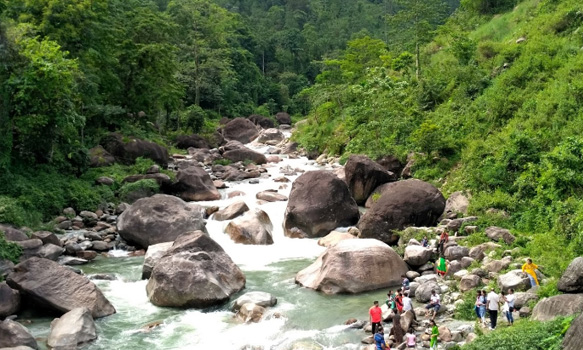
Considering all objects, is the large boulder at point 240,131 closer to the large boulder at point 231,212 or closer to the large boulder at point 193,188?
the large boulder at point 193,188

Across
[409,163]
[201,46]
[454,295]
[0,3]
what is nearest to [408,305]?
[454,295]

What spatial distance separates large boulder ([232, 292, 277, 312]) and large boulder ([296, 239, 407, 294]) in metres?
1.87

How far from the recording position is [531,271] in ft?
50.4

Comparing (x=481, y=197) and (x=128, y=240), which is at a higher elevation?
(x=481, y=197)

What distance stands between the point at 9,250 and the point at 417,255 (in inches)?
581

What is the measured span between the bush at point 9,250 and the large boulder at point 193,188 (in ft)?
40.1

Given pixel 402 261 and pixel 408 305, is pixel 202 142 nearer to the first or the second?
pixel 402 261

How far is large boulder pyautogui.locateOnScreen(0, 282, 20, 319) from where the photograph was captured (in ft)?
53.3

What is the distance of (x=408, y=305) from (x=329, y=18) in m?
98.8

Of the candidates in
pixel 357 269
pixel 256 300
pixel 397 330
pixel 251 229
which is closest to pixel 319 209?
pixel 251 229

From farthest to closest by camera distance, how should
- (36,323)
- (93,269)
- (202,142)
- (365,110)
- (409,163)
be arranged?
(202,142) < (365,110) < (409,163) < (93,269) < (36,323)

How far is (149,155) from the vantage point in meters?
36.4

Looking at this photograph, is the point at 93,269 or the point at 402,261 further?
the point at 93,269

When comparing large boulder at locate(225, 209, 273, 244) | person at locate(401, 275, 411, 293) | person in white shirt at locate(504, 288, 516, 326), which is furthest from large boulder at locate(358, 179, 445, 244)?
person in white shirt at locate(504, 288, 516, 326)
